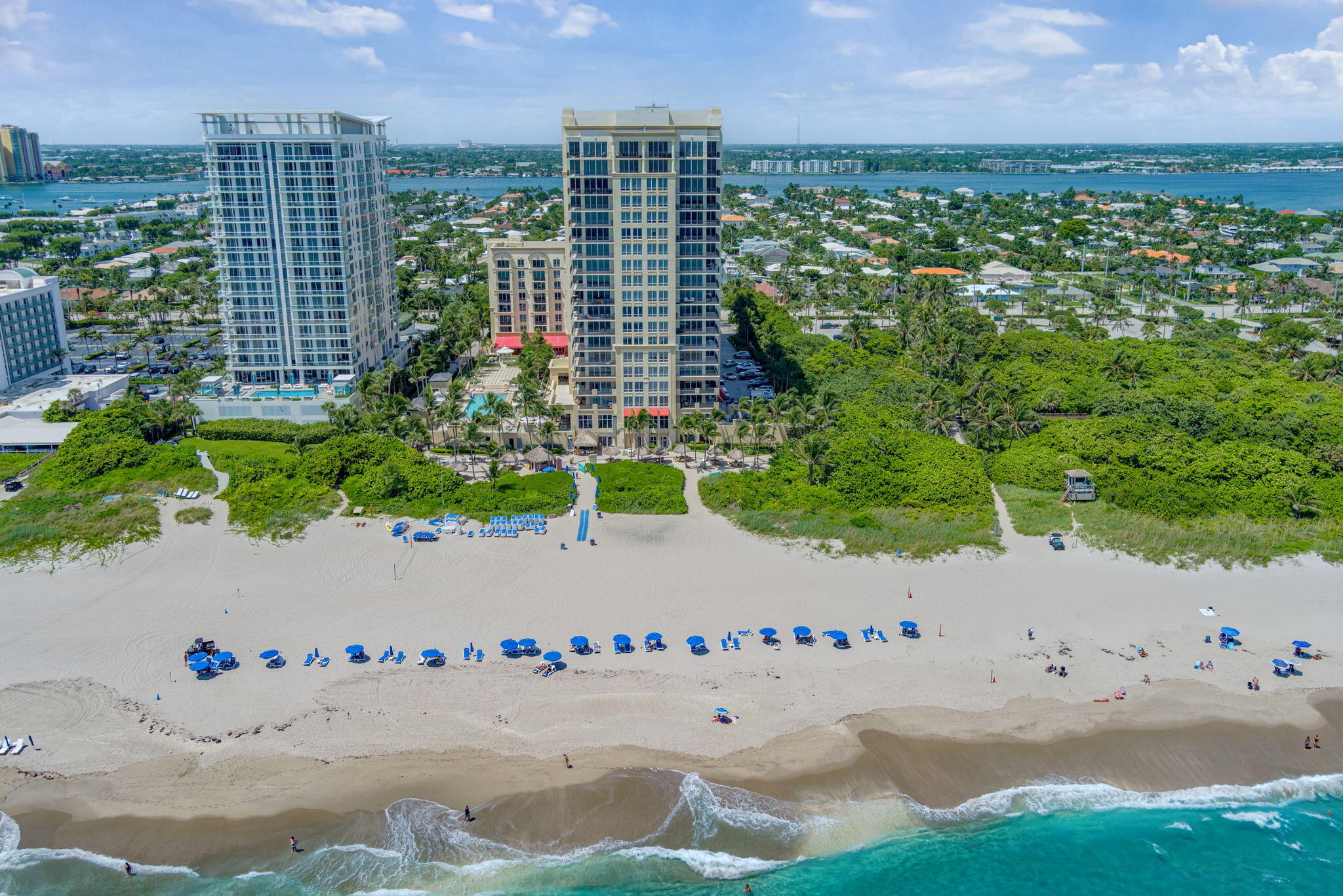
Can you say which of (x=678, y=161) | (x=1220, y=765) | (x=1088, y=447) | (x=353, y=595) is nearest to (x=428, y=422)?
(x=353, y=595)

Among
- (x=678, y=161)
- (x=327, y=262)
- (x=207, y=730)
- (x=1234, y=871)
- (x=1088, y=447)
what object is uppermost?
(x=678, y=161)

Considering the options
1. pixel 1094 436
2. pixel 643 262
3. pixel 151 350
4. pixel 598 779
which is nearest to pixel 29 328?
pixel 151 350

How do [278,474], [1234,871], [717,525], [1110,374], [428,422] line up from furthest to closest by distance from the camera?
[1110,374] → [428,422] → [278,474] → [717,525] → [1234,871]

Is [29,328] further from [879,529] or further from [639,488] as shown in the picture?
[879,529]

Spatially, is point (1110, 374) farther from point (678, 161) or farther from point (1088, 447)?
point (678, 161)

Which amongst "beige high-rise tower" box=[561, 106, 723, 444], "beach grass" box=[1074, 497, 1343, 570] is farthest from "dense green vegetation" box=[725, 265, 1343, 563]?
"beige high-rise tower" box=[561, 106, 723, 444]

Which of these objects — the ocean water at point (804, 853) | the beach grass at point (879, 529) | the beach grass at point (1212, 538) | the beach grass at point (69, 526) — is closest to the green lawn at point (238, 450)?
the beach grass at point (69, 526)

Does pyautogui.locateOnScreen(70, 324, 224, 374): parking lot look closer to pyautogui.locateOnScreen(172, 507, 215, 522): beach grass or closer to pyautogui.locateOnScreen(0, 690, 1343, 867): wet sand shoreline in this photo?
pyautogui.locateOnScreen(172, 507, 215, 522): beach grass
